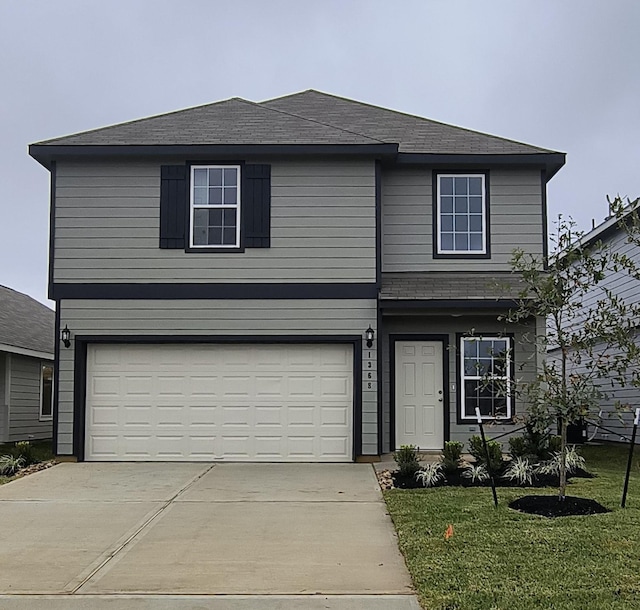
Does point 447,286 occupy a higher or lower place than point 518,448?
higher

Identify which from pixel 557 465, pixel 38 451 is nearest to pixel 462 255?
pixel 557 465

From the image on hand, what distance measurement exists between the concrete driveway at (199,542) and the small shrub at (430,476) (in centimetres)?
62

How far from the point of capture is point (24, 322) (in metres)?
20.9

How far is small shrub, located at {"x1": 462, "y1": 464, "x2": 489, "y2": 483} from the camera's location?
10.6 metres

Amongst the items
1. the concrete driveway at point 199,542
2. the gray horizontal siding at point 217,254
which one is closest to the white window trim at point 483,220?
the gray horizontal siding at point 217,254

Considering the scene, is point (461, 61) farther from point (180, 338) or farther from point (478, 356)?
point (180, 338)

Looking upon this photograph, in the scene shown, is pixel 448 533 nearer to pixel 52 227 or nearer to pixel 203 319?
pixel 203 319

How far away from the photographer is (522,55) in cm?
1752

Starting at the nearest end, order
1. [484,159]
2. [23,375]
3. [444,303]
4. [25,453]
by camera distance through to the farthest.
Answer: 1. [25,453]
2. [444,303]
3. [484,159]
4. [23,375]

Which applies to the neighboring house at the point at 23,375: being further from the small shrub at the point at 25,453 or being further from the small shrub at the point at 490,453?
the small shrub at the point at 490,453

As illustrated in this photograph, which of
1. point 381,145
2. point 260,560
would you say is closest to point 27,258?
point 381,145

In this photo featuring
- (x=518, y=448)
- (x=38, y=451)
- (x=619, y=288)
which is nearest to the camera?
(x=518, y=448)

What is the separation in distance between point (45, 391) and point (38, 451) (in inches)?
193

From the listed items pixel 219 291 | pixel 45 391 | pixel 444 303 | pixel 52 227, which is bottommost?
pixel 45 391
